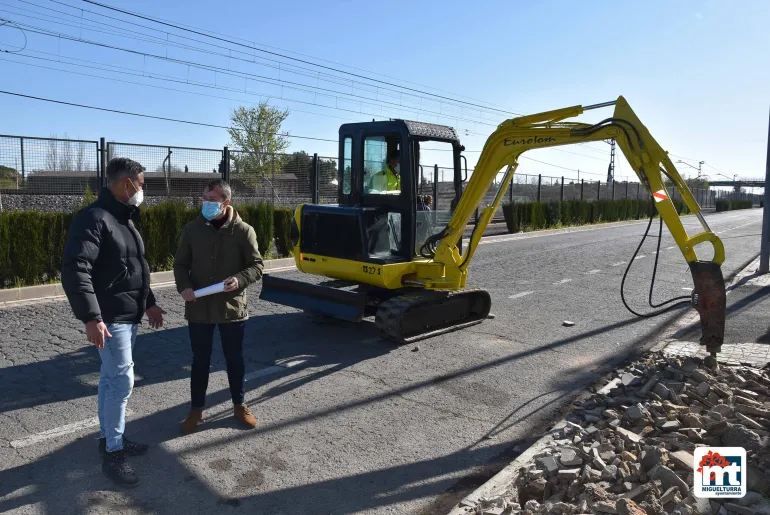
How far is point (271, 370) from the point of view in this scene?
243 inches

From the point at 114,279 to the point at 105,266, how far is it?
0.10 meters

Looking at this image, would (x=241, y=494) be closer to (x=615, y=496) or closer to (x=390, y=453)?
(x=390, y=453)

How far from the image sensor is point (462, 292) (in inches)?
319

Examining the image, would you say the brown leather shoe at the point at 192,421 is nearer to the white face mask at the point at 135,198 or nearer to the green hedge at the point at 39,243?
the white face mask at the point at 135,198

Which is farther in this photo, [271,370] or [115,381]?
[271,370]

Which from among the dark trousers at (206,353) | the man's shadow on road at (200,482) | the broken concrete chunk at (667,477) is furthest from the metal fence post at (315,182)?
the broken concrete chunk at (667,477)

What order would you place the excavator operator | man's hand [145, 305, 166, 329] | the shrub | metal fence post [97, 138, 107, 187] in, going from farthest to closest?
the shrub < metal fence post [97, 138, 107, 187] < the excavator operator < man's hand [145, 305, 166, 329]

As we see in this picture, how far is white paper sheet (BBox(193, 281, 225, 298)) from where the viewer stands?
4.35 metres

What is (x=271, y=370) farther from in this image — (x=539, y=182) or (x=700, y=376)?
(x=539, y=182)

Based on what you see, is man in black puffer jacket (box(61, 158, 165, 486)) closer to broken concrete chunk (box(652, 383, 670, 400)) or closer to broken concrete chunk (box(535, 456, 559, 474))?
broken concrete chunk (box(535, 456, 559, 474))

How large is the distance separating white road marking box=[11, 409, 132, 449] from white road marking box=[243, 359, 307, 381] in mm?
1505

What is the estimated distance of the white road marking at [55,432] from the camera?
14.2ft

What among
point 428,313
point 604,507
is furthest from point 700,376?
point 428,313

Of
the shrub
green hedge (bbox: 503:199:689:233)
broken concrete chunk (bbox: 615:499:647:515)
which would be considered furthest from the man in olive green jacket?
green hedge (bbox: 503:199:689:233)
